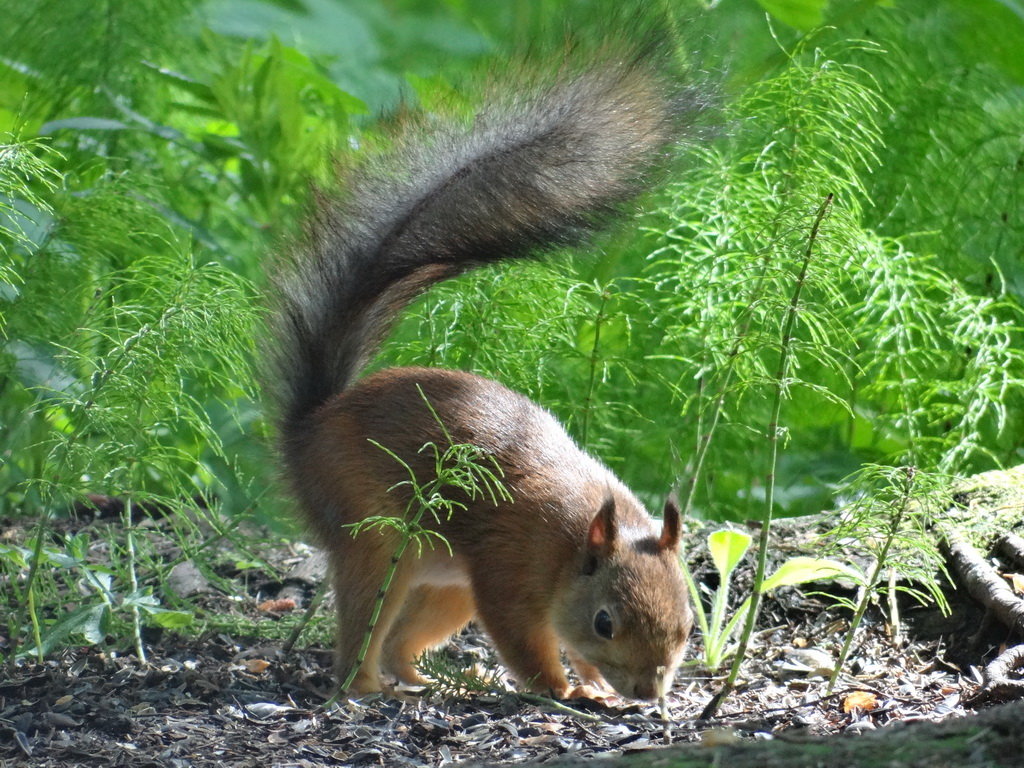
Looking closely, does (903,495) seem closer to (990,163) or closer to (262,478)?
(262,478)

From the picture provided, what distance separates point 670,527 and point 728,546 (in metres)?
0.20

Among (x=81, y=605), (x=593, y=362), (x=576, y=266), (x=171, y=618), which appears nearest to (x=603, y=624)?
(x=593, y=362)

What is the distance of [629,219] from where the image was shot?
270cm

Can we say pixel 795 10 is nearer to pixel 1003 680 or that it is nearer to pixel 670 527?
pixel 670 527

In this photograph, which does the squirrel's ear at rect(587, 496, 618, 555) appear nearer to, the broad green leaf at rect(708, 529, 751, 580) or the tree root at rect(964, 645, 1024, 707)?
the broad green leaf at rect(708, 529, 751, 580)

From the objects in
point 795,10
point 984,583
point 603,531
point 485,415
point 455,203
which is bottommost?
point 984,583

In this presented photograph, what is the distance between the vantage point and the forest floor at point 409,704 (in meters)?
2.16

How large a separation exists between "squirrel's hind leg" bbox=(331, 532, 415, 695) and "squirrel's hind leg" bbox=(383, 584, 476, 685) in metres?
0.27

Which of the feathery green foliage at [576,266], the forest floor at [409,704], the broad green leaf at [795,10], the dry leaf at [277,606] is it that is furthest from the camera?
the broad green leaf at [795,10]

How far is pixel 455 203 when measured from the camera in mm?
2762

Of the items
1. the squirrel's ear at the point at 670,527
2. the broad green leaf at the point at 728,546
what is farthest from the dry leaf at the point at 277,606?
the broad green leaf at the point at 728,546

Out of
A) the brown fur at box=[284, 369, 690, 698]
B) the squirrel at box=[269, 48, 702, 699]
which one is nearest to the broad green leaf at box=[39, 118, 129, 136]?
the squirrel at box=[269, 48, 702, 699]

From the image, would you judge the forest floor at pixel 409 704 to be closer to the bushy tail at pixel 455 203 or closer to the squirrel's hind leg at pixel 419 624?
the squirrel's hind leg at pixel 419 624

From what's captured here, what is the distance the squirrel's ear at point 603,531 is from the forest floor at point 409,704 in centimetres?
33
